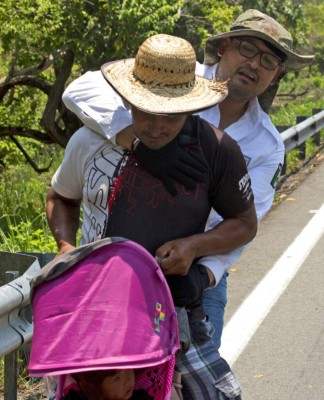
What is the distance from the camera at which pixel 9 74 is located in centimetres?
1389

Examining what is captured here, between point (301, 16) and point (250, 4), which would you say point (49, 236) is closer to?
point (250, 4)

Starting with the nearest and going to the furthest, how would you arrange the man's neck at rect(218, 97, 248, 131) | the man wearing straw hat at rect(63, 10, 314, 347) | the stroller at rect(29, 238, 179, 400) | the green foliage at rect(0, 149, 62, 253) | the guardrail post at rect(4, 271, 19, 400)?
the stroller at rect(29, 238, 179, 400) < the man wearing straw hat at rect(63, 10, 314, 347) < the man's neck at rect(218, 97, 248, 131) < the guardrail post at rect(4, 271, 19, 400) < the green foliage at rect(0, 149, 62, 253)

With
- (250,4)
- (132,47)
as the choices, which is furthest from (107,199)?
(250,4)

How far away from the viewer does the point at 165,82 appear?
10.7ft

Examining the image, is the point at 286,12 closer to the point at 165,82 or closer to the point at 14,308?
the point at 14,308

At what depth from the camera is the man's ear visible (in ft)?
14.1

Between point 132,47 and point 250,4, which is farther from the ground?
point 132,47

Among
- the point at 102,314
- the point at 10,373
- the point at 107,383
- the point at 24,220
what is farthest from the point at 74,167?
the point at 24,220

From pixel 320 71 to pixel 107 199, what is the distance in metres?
37.2

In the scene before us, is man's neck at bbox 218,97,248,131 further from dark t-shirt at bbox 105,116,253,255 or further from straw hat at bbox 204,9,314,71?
dark t-shirt at bbox 105,116,253,255

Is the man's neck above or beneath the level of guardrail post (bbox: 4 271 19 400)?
above

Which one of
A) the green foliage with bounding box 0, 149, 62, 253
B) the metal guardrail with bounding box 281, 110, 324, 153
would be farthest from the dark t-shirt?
the metal guardrail with bounding box 281, 110, 324, 153

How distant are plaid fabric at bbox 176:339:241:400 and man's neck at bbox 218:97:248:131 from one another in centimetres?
A: 116

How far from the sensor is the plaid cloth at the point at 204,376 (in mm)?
3373
